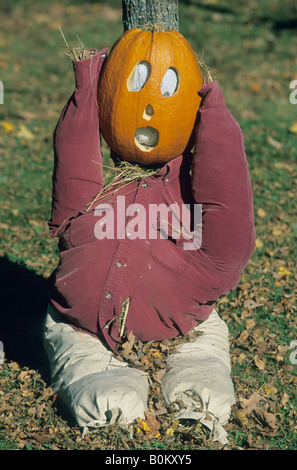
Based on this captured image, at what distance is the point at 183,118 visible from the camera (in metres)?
3.70

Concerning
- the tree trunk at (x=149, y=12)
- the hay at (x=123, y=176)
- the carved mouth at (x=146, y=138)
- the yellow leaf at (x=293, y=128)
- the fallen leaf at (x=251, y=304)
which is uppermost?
the tree trunk at (x=149, y=12)

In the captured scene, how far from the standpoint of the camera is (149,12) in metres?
4.14

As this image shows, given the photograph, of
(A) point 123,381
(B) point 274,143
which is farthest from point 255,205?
(A) point 123,381

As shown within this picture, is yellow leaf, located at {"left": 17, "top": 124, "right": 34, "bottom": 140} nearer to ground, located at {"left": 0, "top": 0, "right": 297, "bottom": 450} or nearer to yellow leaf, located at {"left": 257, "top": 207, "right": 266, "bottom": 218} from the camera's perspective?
ground, located at {"left": 0, "top": 0, "right": 297, "bottom": 450}

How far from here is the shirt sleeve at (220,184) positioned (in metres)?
3.63

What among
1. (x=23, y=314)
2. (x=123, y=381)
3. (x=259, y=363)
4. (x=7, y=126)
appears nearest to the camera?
(x=123, y=381)

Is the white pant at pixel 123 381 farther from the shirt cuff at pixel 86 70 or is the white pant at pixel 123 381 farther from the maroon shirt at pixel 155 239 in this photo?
the shirt cuff at pixel 86 70

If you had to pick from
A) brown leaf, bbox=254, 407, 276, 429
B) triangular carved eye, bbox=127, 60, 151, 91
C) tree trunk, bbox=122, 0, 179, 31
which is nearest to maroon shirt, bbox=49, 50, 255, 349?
triangular carved eye, bbox=127, 60, 151, 91

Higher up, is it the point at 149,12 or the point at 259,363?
the point at 149,12

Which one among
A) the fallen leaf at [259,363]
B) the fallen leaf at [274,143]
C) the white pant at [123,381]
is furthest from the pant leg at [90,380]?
the fallen leaf at [274,143]

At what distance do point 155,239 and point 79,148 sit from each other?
0.73 metres

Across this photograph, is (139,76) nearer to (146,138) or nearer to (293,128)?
(146,138)

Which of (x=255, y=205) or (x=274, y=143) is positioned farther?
(x=274, y=143)

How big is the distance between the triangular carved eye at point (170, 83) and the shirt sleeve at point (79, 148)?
441 mm
